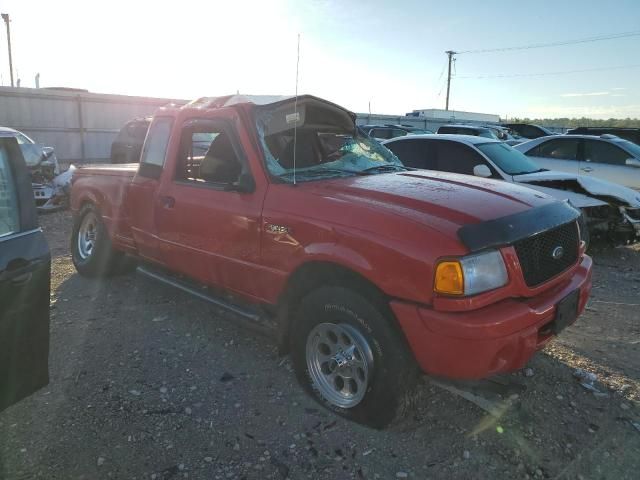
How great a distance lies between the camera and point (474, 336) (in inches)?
92.1

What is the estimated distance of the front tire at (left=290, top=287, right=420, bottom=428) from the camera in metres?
2.61

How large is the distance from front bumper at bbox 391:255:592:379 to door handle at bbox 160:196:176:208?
2197 millimetres

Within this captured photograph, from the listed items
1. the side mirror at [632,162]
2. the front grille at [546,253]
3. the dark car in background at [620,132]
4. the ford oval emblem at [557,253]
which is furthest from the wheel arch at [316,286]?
the dark car in background at [620,132]

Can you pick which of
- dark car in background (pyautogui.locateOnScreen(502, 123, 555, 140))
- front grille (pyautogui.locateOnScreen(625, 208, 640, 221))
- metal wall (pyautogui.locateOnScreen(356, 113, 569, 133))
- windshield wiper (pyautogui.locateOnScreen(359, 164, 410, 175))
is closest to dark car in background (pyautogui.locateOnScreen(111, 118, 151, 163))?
windshield wiper (pyautogui.locateOnScreen(359, 164, 410, 175))

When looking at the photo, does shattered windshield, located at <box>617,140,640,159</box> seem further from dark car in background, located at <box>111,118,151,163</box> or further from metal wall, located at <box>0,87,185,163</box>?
metal wall, located at <box>0,87,185,163</box>

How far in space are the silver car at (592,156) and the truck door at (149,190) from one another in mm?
8266

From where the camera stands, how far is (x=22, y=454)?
2613 millimetres

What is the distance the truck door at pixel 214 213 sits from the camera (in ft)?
10.9

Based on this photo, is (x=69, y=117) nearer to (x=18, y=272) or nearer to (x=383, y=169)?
(x=383, y=169)

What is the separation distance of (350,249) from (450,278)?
568 millimetres

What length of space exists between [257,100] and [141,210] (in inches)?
62.6

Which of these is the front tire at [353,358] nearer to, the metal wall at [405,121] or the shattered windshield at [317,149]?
the shattered windshield at [317,149]

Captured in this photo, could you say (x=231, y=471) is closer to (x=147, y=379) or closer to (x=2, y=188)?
(x=147, y=379)

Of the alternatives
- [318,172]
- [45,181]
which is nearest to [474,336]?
[318,172]
